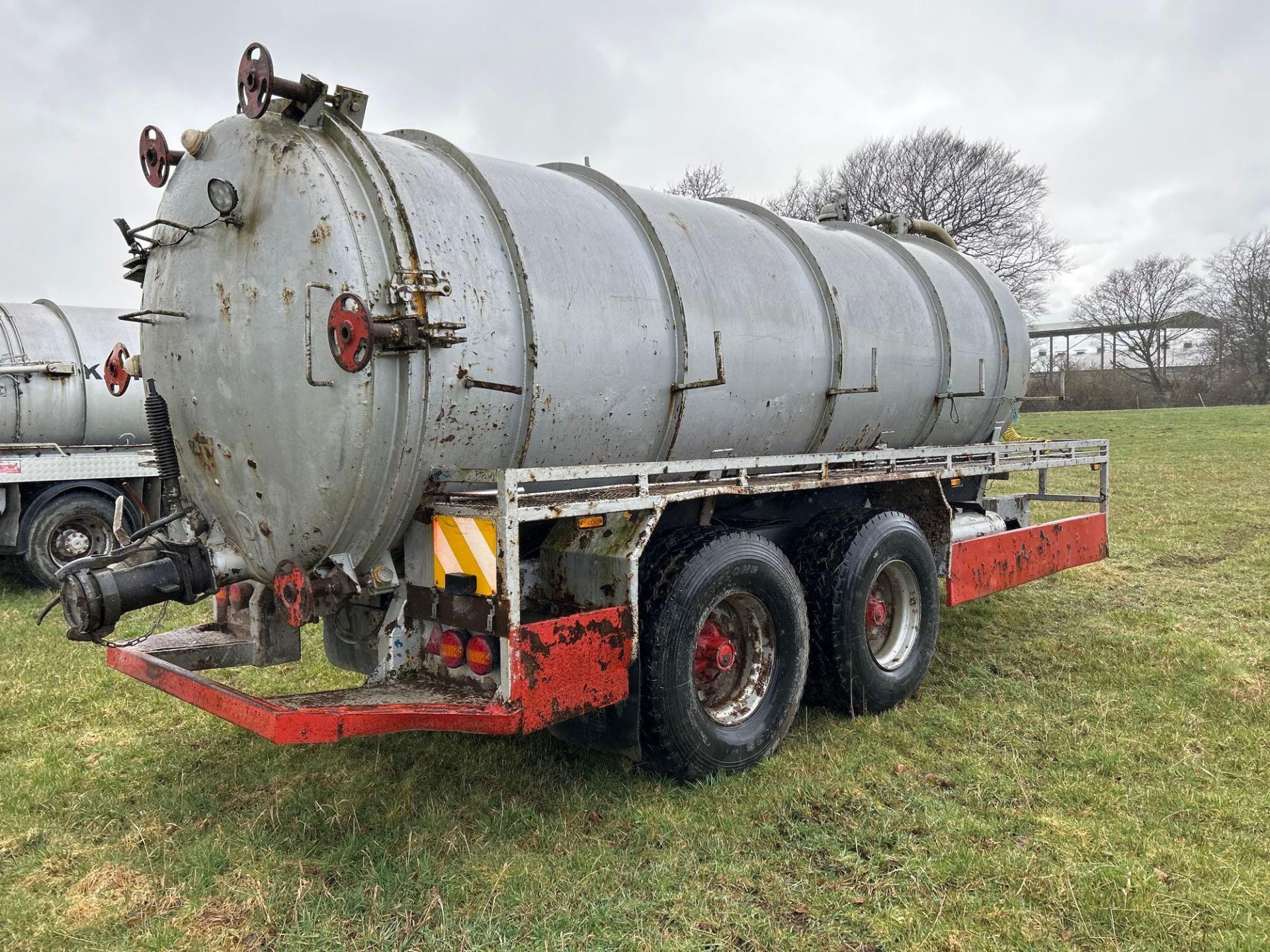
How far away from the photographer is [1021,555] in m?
6.42

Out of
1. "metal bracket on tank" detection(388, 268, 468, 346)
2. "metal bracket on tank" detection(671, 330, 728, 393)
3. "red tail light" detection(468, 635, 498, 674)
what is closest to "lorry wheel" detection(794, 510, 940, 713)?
"metal bracket on tank" detection(671, 330, 728, 393)

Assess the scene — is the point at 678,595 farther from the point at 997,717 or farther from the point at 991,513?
the point at 991,513

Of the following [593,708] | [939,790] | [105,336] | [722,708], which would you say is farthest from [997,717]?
[105,336]

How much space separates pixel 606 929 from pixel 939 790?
1778 millimetres

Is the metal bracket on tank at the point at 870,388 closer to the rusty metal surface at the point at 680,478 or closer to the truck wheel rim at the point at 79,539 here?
the rusty metal surface at the point at 680,478

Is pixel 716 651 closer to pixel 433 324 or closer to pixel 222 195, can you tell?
pixel 433 324

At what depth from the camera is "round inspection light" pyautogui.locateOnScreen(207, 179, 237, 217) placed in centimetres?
358

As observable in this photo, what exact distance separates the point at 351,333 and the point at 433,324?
30 centimetres

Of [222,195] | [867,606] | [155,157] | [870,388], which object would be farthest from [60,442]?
[867,606]

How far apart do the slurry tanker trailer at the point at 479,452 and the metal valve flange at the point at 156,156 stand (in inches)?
0.4

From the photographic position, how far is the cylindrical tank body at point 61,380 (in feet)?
28.7

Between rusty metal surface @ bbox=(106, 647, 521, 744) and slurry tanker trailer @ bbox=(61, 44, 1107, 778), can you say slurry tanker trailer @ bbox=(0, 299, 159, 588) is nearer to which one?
slurry tanker trailer @ bbox=(61, 44, 1107, 778)

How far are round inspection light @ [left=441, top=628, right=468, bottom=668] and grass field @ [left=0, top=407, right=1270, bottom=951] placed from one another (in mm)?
672

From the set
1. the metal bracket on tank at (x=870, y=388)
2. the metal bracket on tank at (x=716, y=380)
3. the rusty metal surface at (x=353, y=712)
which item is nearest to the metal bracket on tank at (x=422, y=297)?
the metal bracket on tank at (x=716, y=380)
